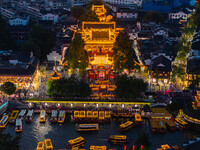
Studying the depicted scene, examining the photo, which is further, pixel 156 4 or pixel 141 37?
pixel 156 4

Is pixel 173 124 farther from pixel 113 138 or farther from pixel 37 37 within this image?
pixel 37 37

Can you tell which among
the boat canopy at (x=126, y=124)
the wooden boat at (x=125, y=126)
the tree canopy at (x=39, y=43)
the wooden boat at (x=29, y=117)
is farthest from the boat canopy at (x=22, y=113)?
the tree canopy at (x=39, y=43)

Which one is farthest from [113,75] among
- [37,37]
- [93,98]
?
[37,37]

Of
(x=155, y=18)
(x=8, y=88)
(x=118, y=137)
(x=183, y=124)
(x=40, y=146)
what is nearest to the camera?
(x=40, y=146)

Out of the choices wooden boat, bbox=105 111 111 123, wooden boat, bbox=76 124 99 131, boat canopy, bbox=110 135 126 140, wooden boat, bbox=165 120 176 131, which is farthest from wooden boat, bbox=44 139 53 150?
wooden boat, bbox=165 120 176 131

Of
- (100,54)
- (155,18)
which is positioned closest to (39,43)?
(100,54)

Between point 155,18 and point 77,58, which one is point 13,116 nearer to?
point 77,58

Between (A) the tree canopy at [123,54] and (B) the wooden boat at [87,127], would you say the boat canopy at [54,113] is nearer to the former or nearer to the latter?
(B) the wooden boat at [87,127]
